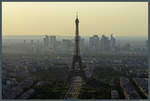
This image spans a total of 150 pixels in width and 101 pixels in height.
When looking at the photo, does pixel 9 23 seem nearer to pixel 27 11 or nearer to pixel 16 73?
pixel 27 11

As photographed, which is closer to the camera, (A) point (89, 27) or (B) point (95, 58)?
(A) point (89, 27)

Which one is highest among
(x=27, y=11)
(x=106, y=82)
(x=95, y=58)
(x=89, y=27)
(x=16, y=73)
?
(x=27, y=11)

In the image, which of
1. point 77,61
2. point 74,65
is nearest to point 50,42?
point 77,61

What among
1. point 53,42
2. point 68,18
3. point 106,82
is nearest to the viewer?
point 53,42

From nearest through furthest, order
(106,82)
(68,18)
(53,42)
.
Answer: (53,42) → (68,18) → (106,82)

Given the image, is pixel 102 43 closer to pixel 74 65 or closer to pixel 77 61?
pixel 77 61

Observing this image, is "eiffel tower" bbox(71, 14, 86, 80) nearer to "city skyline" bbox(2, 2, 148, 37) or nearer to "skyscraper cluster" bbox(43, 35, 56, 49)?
"city skyline" bbox(2, 2, 148, 37)

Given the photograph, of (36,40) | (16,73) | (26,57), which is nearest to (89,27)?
(36,40)

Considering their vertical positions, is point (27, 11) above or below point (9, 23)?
above
